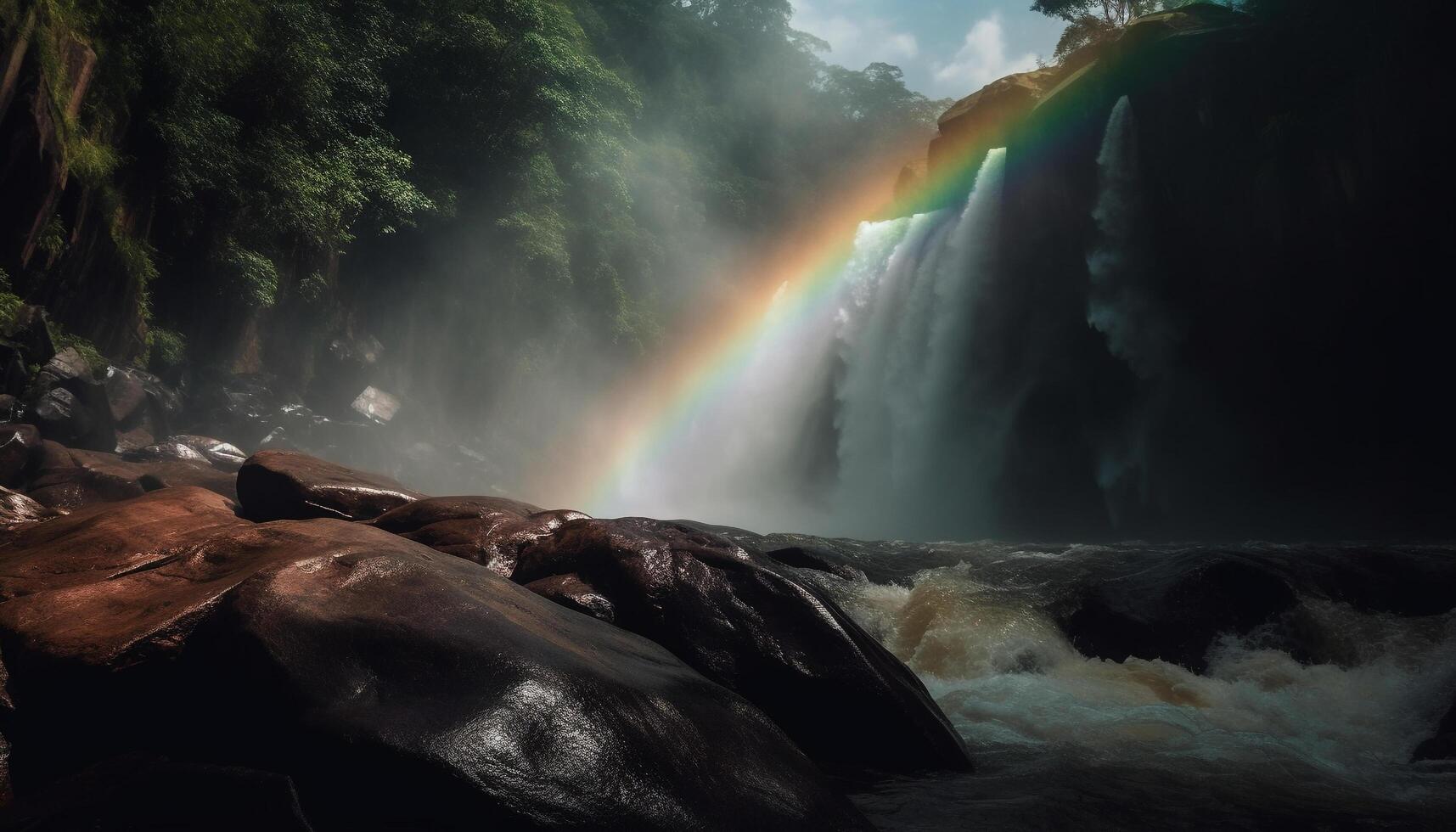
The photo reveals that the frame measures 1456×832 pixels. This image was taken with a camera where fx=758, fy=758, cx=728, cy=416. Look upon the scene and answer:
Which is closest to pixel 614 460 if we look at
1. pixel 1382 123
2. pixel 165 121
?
pixel 165 121

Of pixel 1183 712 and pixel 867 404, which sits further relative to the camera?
pixel 867 404

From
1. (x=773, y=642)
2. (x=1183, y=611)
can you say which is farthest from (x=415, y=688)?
(x=1183, y=611)

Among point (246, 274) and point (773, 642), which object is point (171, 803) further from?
point (246, 274)

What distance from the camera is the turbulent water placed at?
3539mm

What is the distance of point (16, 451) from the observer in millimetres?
9117

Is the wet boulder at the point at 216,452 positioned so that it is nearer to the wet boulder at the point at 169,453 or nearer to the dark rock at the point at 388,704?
the wet boulder at the point at 169,453

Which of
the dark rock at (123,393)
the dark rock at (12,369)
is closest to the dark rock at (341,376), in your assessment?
the dark rock at (123,393)

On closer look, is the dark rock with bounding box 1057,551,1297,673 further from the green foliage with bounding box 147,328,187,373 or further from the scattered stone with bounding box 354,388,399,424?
the scattered stone with bounding box 354,388,399,424

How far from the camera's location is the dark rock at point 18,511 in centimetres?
601

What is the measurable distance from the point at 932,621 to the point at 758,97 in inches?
1585

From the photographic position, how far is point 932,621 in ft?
26.0

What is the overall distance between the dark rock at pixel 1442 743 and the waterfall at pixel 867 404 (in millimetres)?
18532

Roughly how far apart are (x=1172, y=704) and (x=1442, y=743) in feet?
5.12

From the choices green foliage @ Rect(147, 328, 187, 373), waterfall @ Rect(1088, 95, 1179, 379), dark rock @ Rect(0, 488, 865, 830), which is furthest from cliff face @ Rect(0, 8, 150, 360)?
waterfall @ Rect(1088, 95, 1179, 379)
